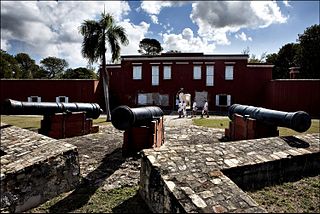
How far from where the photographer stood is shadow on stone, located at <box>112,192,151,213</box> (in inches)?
190

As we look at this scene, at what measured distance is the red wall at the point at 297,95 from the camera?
66.3 feet

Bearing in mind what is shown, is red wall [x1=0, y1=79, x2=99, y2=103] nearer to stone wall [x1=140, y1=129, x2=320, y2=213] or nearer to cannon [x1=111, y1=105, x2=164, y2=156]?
cannon [x1=111, y1=105, x2=164, y2=156]

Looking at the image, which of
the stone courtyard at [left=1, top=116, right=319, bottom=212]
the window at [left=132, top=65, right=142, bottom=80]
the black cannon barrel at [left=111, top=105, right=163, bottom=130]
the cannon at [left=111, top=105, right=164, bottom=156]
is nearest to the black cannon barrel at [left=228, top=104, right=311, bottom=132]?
the stone courtyard at [left=1, top=116, right=319, bottom=212]

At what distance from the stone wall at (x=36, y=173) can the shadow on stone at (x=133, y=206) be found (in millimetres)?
1526

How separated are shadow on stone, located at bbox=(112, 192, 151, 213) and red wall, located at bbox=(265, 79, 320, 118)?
18910mm

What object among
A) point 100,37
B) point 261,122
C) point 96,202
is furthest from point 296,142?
point 100,37

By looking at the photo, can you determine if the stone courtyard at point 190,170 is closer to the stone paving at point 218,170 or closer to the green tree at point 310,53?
the stone paving at point 218,170

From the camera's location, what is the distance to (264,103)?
921 inches

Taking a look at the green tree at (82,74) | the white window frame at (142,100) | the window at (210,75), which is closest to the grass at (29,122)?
the white window frame at (142,100)

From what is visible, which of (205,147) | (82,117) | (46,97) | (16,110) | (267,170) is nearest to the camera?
(267,170)

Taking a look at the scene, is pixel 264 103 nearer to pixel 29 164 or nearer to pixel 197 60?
pixel 197 60

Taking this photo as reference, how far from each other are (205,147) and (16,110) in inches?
297

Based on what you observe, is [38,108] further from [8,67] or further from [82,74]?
[8,67]

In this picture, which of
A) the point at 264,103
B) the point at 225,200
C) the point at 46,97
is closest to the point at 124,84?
the point at 46,97
